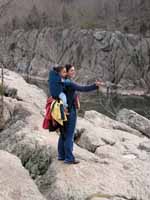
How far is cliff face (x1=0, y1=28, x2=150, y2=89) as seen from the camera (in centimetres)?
8394

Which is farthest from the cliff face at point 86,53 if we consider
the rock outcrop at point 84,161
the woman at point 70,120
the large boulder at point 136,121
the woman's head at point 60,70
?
the woman's head at point 60,70

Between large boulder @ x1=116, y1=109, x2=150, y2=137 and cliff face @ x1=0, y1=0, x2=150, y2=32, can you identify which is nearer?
large boulder @ x1=116, y1=109, x2=150, y2=137

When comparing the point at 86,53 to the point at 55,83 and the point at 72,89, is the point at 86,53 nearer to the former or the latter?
the point at 72,89

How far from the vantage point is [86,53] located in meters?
89.4

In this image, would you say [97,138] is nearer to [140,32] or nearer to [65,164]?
[65,164]

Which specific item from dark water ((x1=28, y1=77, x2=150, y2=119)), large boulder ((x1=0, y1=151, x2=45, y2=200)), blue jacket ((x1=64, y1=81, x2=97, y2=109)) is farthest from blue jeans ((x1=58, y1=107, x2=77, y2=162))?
dark water ((x1=28, y1=77, x2=150, y2=119))

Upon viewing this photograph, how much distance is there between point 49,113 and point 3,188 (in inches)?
74.7

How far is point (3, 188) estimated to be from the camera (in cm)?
794

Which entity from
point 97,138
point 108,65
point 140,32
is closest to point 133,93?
point 108,65

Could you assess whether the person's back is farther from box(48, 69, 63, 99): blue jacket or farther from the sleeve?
the sleeve

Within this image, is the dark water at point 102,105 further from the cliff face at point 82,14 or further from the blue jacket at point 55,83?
the cliff face at point 82,14

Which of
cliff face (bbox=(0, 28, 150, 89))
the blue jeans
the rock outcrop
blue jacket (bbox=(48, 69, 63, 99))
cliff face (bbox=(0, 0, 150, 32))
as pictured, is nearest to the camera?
the rock outcrop

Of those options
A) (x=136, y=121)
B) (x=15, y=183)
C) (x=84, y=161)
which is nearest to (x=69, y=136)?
(x=84, y=161)

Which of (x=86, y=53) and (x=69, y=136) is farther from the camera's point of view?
(x=86, y=53)
